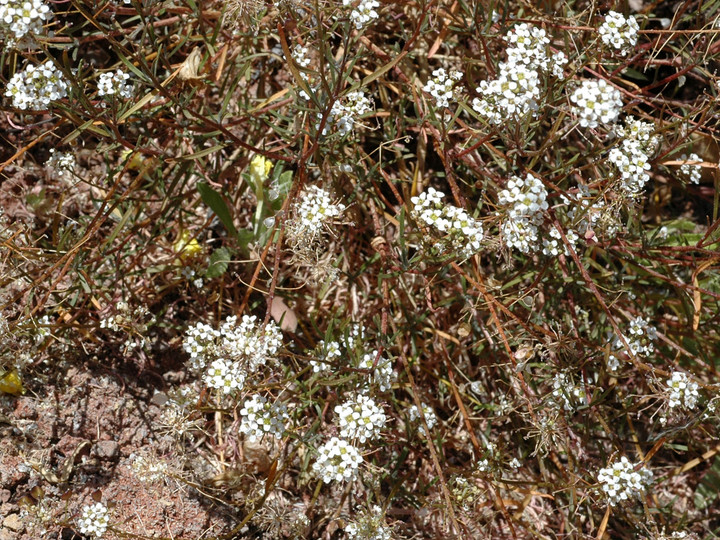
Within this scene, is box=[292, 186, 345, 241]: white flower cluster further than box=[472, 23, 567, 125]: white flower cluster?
Yes

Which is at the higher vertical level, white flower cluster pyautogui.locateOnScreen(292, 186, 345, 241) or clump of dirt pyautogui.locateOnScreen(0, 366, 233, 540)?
white flower cluster pyautogui.locateOnScreen(292, 186, 345, 241)

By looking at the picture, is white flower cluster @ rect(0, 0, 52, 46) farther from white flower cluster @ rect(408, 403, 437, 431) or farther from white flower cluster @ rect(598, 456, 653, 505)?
white flower cluster @ rect(598, 456, 653, 505)

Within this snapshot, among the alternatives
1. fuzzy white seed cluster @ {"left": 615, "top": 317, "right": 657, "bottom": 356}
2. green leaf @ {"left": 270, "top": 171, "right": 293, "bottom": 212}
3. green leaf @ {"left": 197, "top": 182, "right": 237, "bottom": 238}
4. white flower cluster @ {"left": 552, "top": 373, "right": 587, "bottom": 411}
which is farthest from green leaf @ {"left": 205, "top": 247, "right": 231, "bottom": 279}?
fuzzy white seed cluster @ {"left": 615, "top": 317, "right": 657, "bottom": 356}

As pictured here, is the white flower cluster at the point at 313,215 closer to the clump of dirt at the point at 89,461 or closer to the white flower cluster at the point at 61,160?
the white flower cluster at the point at 61,160

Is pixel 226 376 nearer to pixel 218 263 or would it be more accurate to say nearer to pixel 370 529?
pixel 370 529

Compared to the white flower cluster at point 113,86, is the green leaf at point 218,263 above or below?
below

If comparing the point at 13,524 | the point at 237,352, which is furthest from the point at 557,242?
the point at 13,524

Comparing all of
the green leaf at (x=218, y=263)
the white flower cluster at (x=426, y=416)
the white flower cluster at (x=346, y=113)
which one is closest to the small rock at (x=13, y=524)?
the green leaf at (x=218, y=263)
